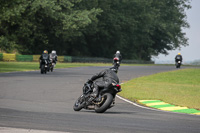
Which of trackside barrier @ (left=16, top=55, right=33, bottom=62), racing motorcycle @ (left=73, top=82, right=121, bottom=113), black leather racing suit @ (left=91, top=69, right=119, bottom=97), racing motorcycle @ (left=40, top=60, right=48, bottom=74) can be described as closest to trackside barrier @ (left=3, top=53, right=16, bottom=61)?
trackside barrier @ (left=16, top=55, right=33, bottom=62)

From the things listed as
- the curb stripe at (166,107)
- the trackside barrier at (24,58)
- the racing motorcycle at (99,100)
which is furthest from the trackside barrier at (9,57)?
the racing motorcycle at (99,100)

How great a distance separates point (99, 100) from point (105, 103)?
11.4 inches

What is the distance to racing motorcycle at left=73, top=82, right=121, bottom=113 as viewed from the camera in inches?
481

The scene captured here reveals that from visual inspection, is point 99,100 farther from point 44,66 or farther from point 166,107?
point 44,66

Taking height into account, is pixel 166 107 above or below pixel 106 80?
below

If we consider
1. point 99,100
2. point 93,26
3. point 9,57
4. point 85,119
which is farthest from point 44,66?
point 93,26

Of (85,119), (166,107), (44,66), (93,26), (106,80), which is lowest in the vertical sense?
(166,107)

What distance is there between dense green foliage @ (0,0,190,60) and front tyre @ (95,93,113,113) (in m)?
34.1

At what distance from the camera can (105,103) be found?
1220 centimetres

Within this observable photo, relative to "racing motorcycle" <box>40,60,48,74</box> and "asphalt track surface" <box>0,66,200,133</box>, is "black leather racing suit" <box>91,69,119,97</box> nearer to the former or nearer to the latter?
"asphalt track surface" <box>0,66,200,133</box>

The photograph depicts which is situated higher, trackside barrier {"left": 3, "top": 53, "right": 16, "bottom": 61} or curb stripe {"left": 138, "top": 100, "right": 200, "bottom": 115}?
trackside barrier {"left": 3, "top": 53, "right": 16, "bottom": 61}

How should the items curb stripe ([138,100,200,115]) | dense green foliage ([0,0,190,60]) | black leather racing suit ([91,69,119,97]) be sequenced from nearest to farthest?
1. black leather racing suit ([91,69,119,97])
2. curb stripe ([138,100,200,115])
3. dense green foliage ([0,0,190,60])

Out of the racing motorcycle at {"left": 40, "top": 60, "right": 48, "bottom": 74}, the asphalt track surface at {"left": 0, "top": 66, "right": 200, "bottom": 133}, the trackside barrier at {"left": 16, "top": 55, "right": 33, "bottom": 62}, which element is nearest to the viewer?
the asphalt track surface at {"left": 0, "top": 66, "right": 200, "bottom": 133}

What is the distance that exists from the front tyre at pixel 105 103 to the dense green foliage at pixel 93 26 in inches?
1342
